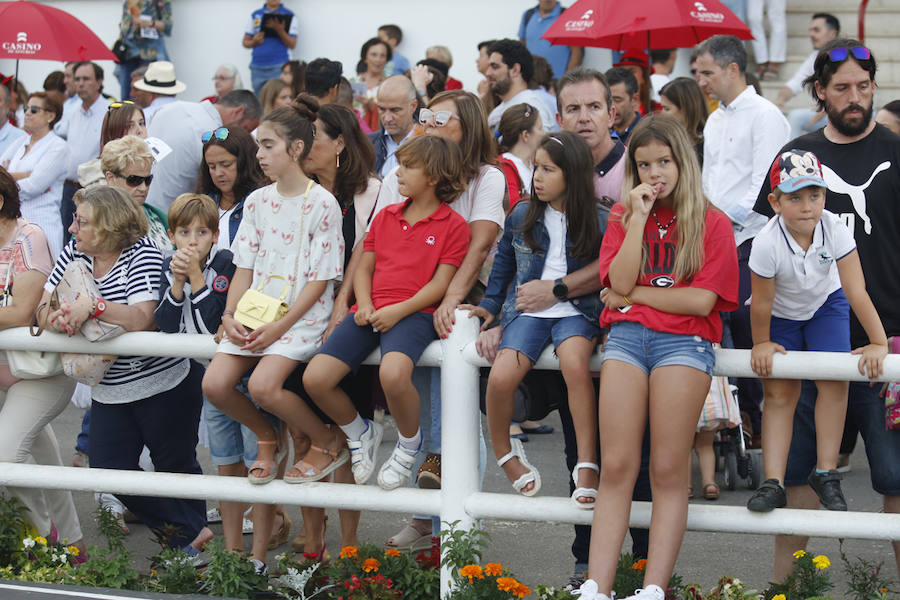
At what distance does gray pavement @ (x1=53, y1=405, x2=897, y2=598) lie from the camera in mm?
5141

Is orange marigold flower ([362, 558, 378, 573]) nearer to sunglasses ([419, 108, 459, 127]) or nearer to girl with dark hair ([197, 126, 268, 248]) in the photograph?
sunglasses ([419, 108, 459, 127])

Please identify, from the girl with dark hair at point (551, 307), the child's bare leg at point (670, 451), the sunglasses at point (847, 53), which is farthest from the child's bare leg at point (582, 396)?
the sunglasses at point (847, 53)

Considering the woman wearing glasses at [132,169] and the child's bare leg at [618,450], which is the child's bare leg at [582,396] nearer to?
the child's bare leg at [618,450]

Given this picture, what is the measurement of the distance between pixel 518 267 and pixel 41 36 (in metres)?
6.70

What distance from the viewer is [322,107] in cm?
516

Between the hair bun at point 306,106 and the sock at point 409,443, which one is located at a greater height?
the hair bun at point 306,106

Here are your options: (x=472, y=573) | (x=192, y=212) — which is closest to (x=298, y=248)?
(x=192, y=212)

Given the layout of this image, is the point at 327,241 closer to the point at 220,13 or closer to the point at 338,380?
the point at 338,380

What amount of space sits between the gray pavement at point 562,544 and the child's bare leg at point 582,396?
3.70 ft

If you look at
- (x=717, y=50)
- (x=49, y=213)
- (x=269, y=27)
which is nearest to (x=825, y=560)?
(x=717, y=50)

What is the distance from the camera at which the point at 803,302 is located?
4.14 meters

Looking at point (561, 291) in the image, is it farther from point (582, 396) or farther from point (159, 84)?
point (159, 84)

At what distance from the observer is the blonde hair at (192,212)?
490 centimetres

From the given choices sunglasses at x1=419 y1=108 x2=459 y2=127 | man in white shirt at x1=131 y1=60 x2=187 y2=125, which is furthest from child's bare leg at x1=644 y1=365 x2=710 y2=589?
man in white shirt at x1=131 y1=60 x2=187 y2=125
